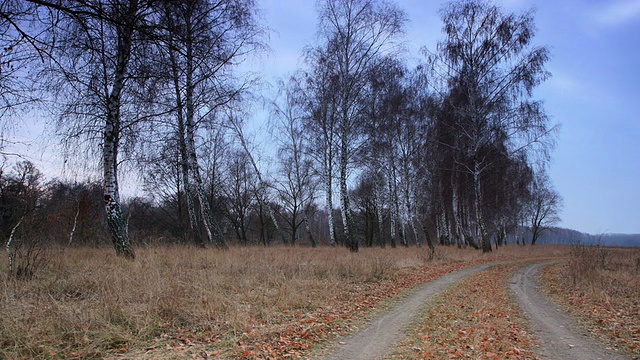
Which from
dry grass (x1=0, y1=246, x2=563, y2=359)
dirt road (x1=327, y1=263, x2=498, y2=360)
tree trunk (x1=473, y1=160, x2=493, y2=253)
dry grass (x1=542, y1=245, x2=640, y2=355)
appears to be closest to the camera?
dry grass (x1=0, y1=246, x2=563, y2=359)

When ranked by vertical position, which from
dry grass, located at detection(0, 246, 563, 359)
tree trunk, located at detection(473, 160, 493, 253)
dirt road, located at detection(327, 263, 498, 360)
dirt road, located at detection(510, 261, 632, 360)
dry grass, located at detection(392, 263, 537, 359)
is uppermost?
tree trunk, located at detection(473, 160, 493, 253)

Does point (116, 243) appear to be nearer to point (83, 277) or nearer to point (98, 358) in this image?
point (83, 277)

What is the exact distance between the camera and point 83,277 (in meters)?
6.82

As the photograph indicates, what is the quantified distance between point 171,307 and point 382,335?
10.9ft

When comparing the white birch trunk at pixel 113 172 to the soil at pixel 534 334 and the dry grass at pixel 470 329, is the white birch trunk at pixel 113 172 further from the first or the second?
the dry grass at pixel 470 329

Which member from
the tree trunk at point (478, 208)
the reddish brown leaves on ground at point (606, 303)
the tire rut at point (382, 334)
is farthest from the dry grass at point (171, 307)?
the tree trunk at point (478, 208)

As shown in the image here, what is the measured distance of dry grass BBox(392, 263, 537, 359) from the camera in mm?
4859

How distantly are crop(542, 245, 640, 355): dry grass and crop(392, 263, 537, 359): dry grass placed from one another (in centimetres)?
128

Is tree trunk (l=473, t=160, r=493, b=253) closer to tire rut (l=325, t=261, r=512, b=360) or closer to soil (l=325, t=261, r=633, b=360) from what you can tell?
soil (l=325, t=261, r=633, b=360)

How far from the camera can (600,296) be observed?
8672 millimetres

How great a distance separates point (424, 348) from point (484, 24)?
20.8 m

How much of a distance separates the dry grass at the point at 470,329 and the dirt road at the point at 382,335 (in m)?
0.22

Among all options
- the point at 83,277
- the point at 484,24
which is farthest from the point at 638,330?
the point at 484,24

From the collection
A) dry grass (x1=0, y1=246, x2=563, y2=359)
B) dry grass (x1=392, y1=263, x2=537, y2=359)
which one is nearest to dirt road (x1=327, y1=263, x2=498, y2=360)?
dry grass (x1=392, y1=263, x2=537, y2=359)
